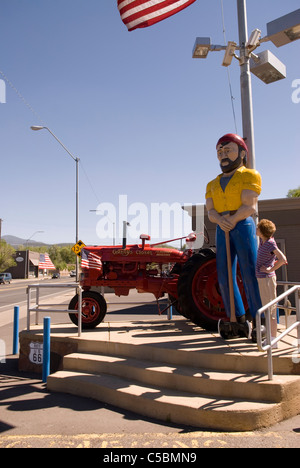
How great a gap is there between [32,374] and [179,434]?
333 cm

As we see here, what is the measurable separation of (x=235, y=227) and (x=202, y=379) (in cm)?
198

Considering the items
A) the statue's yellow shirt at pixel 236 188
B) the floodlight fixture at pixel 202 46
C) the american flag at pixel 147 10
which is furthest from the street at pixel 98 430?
the american flag at pixel 147 10

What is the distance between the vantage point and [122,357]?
471 cm

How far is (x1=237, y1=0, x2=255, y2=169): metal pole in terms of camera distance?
530cm

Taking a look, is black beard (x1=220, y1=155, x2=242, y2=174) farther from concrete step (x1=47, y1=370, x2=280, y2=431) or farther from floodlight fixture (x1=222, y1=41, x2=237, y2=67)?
concrete step (x1=47, y1=370, x2=280, y2=431)

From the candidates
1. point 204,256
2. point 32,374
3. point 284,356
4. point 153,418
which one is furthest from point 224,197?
point 32,374

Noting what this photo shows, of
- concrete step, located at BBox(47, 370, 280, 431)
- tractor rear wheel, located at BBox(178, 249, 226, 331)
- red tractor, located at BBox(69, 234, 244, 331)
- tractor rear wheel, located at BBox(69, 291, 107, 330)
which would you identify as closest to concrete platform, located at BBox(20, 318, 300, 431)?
concrete step, located at BBox(47, 370, 280, 431)

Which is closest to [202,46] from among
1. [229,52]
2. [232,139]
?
[229,52]

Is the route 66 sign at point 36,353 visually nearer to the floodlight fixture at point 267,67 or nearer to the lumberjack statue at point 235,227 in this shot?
the lumberjack statue at point 235,227

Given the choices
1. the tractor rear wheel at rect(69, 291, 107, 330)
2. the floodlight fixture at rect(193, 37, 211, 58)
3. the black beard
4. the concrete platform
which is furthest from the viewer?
the tractor rear wheel at rect(69, 291, 107, 330)

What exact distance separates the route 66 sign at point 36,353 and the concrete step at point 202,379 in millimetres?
1332

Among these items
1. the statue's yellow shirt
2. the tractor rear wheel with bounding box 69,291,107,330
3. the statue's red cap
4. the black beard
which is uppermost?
the statue's red cap

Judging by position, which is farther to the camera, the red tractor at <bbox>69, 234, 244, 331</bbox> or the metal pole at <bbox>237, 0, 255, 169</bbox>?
the red tractor at <bbox>69, 234, 244, 331</bbox>
